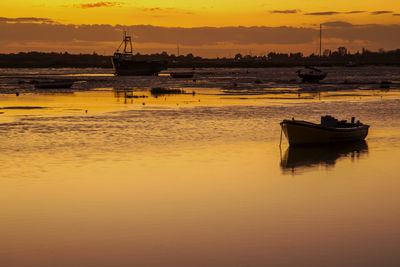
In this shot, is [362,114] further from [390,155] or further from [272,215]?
[272,215]

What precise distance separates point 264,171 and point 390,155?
21.4 feet

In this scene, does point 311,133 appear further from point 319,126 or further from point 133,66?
point 133,66

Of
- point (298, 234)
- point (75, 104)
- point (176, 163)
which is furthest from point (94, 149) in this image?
point (75, 104)

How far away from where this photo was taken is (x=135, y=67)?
161750mm

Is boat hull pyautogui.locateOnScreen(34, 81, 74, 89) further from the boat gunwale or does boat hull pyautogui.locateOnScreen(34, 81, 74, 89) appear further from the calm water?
the boat gunwale

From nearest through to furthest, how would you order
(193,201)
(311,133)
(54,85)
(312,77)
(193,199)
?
(193,201), (193,199), (311,133), (54,85), (312,77)

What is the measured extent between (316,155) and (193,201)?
10007mm

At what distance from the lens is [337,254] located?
11.4m

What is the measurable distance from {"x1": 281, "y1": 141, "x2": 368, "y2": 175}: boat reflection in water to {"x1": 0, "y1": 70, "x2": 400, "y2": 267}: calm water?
0.08 metres

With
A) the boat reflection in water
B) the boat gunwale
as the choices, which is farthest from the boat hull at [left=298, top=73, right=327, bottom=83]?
the boat gunwale

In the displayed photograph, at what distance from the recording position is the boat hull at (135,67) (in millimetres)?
159250

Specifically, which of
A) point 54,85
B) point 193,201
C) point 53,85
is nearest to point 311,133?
point 193,201

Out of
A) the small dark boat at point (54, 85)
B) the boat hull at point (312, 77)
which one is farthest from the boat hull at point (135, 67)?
the small dark boat at point (54, 85)

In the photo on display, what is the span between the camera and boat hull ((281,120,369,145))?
26297 mm
